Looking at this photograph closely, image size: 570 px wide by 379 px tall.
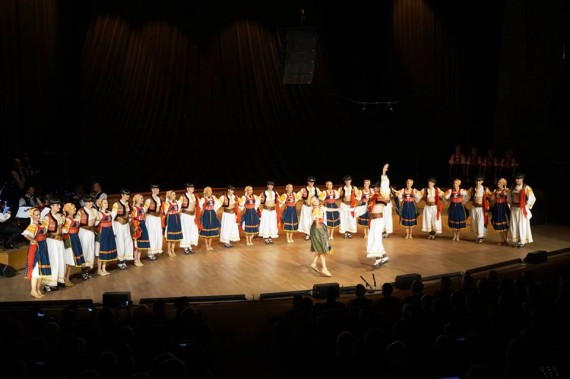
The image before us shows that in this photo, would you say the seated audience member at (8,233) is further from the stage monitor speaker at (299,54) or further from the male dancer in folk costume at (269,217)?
the stage monitor speaker at (299,54)

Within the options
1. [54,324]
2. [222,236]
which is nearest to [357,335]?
[54,324]

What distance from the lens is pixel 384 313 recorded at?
582 cm

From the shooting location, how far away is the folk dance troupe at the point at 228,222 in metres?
9.54

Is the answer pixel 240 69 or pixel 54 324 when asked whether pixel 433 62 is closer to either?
pixel 240 69

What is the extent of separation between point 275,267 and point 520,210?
16.8 feet

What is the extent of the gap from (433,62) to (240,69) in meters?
6.06

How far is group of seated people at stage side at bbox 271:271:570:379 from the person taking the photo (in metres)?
4.14

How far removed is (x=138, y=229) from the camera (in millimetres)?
11117

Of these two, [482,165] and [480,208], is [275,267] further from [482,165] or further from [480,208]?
[482,165]

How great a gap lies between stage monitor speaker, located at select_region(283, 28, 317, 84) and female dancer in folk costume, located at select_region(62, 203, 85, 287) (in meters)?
8.33

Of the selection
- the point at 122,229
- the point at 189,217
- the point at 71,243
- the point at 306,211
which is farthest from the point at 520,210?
the point at 71,243

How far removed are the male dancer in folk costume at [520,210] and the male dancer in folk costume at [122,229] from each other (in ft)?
24.7

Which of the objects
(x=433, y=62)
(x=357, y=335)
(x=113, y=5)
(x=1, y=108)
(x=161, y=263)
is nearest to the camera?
(x=357, y=335)

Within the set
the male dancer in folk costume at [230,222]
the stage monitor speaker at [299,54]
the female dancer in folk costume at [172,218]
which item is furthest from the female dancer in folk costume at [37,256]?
the stage monitor speaker at [299,54]
